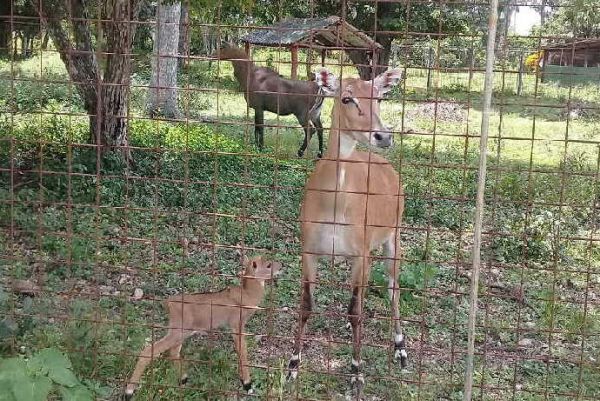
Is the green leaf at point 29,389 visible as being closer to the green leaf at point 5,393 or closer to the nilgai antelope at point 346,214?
the green leaf at point 5,393

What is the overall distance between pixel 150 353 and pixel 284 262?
284 cm

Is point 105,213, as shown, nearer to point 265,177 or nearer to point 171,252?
point 171,252

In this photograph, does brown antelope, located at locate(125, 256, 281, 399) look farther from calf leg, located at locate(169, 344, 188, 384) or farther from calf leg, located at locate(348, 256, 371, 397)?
calf leg, located at locate(348, 256, 371, 397)

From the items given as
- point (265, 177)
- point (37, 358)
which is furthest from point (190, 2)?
point (37, 358)

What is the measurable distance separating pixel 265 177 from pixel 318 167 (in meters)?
4.84

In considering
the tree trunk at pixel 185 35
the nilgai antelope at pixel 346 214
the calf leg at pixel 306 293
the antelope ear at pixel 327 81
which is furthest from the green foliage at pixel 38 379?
the antelope ear at pixel 327 81

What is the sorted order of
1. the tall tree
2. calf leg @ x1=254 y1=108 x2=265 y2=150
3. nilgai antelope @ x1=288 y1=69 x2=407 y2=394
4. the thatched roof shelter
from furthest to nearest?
calf leg @ x1=254 y1=108 x2=265 y2=150
the tall tree
nilgai antelope @ x1=288 y1=69 x2=407 y2=394
the thatched roof shelter

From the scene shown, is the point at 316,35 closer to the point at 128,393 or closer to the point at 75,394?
the point at 128,393

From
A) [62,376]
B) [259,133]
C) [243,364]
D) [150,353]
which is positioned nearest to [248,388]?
[243,364]

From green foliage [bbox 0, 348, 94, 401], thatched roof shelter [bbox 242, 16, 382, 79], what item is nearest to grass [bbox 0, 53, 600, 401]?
thatched roof shelter [bbox 242, 16, 382, 79]

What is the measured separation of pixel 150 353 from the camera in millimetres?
4621

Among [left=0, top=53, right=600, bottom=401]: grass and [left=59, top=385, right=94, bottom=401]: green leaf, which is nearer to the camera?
[left=59, top=385, right=94, bottom=401]: green leaf

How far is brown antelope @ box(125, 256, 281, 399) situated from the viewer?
4.62m

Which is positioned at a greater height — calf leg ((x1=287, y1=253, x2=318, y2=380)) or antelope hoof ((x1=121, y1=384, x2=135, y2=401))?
calf leg ((x1=287, y1=253, x2=318, y2=380))
